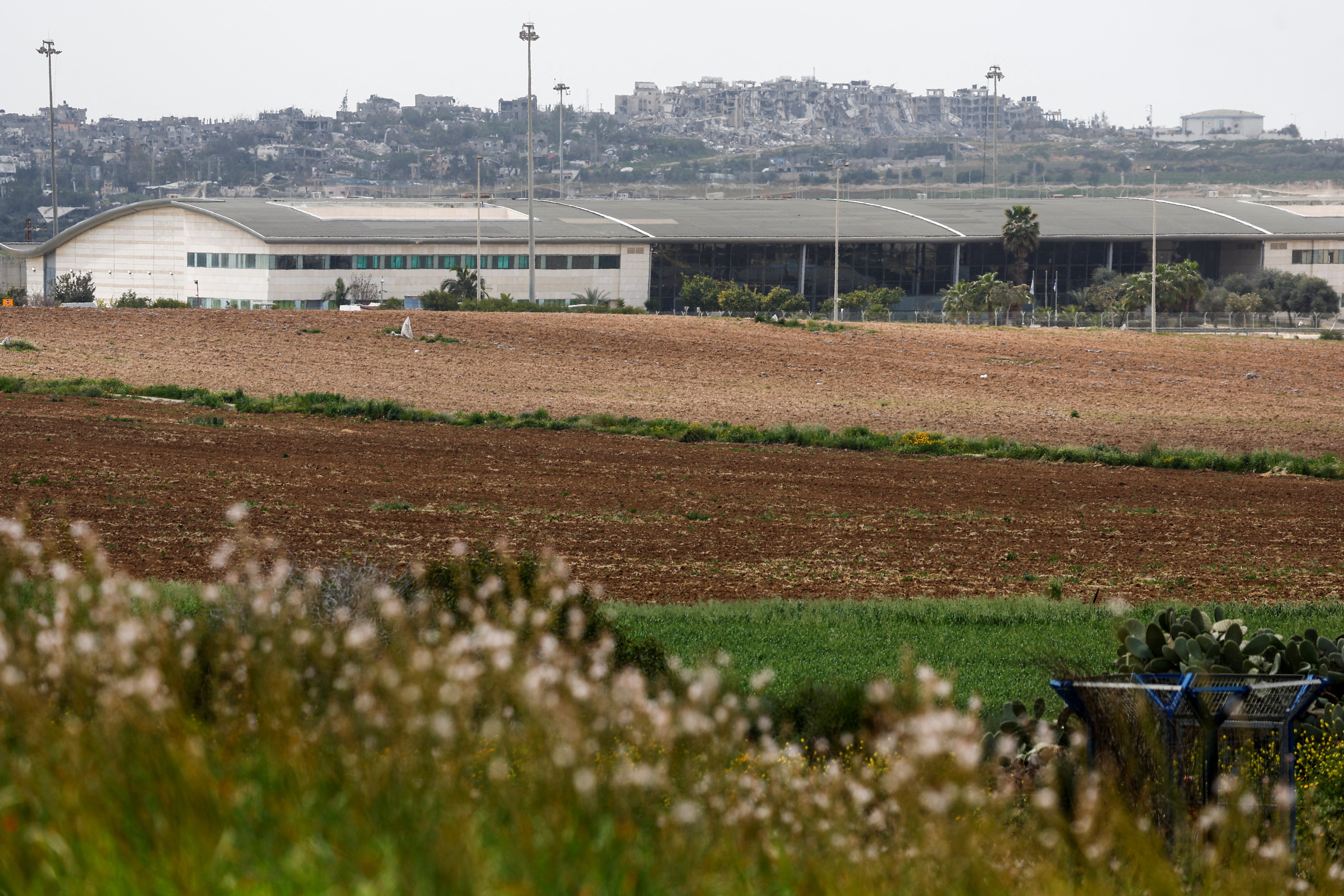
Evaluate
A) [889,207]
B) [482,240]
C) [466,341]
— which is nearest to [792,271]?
[889,207]

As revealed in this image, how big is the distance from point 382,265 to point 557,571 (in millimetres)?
77834

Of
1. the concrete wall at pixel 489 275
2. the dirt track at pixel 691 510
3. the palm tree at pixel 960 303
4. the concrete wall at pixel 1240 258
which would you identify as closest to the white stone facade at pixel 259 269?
the concrete wall at pixel 489 275

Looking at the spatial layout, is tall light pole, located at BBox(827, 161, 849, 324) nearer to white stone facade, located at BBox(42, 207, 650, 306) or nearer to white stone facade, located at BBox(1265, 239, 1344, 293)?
white stone facade, located at BBox(42, 207, 650, 306)

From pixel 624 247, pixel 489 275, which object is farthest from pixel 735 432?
pixel 624 247

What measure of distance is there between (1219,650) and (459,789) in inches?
226

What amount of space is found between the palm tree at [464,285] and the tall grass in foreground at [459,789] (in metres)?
70.6

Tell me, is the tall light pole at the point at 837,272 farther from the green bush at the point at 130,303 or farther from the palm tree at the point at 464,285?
the green bush at the point at 130,303

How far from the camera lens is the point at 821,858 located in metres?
3.84

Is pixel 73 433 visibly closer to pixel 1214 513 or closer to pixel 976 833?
pixel 1214 513

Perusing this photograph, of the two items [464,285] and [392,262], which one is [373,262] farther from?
[464,285]

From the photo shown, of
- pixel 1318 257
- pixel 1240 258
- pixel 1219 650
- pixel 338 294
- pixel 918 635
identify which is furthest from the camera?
pixel 1240 258

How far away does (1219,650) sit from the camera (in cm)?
791

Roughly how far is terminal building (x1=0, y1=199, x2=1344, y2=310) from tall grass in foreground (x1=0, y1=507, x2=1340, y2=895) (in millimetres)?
72594

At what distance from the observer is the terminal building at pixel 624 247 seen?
8062 cm
